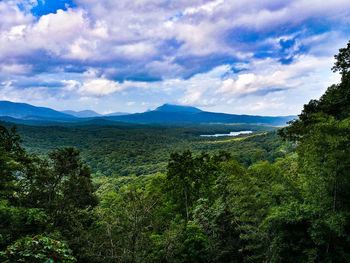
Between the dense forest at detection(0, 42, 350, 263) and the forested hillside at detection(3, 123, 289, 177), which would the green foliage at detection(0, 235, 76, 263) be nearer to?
the dense forest at detection(0, 42, 350, 263)

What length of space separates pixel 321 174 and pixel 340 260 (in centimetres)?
302

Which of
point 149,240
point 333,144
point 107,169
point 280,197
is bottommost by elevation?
point 107,169

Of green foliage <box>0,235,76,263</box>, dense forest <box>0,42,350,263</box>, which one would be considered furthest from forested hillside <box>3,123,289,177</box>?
green foliage <box>0,235,76,263</box>

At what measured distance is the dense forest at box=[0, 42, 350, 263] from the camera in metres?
7.15

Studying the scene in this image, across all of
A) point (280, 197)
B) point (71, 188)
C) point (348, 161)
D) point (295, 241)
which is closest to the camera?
point (348, 161)

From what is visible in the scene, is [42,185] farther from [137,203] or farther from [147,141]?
[147,141]

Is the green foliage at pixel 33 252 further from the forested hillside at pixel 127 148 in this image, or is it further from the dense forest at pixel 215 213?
the forested hillside at pixel 127 148

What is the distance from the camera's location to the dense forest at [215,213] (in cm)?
715

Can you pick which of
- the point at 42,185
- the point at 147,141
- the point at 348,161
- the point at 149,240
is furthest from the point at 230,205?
the point at 147,141

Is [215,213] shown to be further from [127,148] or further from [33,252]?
[127,148]

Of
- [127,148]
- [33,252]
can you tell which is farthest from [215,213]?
[127,148]

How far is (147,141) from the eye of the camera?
188 meters

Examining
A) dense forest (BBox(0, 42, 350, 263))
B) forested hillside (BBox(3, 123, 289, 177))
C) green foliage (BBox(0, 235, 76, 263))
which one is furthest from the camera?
forested hillside (BBox(3, 123, 289, 177))

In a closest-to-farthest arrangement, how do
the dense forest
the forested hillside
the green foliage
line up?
the green foliage, the dense forest, the forested hillside
